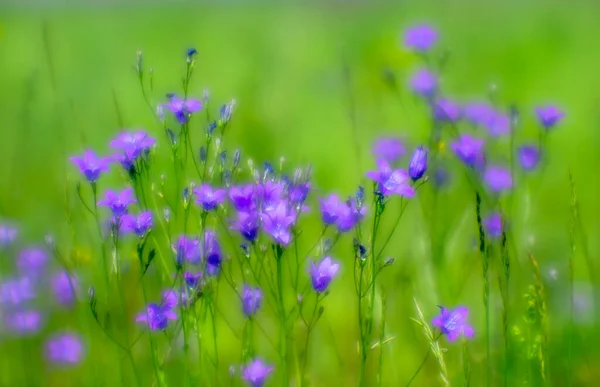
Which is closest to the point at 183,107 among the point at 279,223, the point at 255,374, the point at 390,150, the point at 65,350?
the point at 279,223

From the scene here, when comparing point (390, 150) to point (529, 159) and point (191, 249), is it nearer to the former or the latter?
point (529, 159)

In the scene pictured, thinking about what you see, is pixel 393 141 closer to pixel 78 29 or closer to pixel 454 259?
pixel 454 259

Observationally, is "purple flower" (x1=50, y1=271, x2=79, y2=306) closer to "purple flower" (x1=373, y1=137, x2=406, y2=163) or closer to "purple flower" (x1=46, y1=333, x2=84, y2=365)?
"purple flower" (x1=46, y1=333, x2=84, y2=365)

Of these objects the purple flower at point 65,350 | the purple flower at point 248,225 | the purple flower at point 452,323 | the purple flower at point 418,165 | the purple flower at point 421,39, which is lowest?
the purple flower at point 452,323

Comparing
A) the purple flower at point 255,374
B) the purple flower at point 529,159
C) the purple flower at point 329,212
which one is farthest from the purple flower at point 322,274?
the purple flower at point 529,159

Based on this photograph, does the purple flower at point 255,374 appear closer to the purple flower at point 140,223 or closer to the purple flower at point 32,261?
the purple flower at point 140,223

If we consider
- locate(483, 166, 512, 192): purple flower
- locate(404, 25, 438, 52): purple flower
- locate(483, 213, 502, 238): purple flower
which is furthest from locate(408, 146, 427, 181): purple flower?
locate(404, 25, 438, 52): purple flower

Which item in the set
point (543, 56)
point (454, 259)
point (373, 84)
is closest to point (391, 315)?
point (454, 259)
